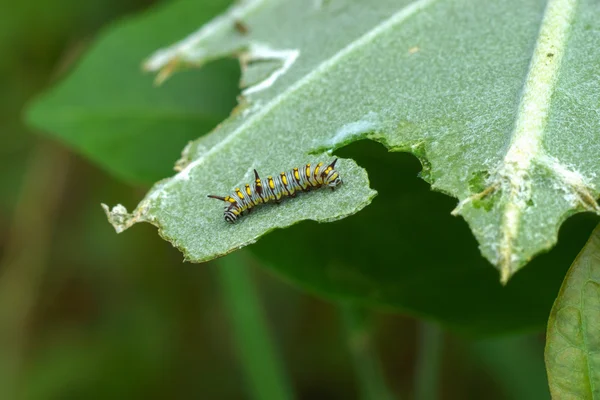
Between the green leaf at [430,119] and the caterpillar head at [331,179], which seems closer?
the green leaf at [430,119]

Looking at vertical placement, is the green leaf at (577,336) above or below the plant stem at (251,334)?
above

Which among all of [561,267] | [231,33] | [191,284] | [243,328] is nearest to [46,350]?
[191,284]

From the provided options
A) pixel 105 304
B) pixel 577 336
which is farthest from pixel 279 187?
pixel 105 304

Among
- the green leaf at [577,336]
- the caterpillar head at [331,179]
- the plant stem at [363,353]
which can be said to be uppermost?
the caterpillar head at [331,179]

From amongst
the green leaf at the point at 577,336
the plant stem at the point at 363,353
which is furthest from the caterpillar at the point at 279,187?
the plant stem at the point at 363,353

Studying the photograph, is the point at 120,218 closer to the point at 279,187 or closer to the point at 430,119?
the point at 279,187

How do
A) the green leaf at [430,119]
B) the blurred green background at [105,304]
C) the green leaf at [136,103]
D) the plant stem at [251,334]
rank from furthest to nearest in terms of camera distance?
the blurred green background at [105,304] → the plant stem at [251,334] → the green leaf at [136,103] → the green leaf at [430,119]

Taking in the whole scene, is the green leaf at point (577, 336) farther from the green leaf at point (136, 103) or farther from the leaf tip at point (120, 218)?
the green leaf at point (136, 103)
